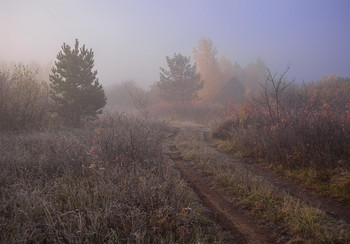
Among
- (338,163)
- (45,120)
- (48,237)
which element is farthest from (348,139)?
(45,120)

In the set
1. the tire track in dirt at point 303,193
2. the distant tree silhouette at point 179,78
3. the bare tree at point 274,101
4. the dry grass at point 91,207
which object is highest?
the distant tree silhouette at point 179,78

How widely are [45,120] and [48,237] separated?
12.2 meters

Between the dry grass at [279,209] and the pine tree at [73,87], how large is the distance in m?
11.0

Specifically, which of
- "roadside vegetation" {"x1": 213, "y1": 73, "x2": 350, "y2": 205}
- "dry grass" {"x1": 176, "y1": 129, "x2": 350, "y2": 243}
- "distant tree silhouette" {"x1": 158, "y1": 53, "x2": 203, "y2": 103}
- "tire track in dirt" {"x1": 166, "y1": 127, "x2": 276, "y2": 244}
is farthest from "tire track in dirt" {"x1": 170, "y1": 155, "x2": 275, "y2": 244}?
"distant tree silhouette" {"x1": 158, "y1": 53, "x2": 203, "y2": 103}

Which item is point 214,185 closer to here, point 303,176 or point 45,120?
point 303,176

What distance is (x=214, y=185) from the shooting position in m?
6.57

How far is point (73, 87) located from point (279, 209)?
14.3m

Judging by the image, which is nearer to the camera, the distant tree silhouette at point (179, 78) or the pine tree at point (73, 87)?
the pine tree at point (73, 87)

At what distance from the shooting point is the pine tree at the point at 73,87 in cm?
1521

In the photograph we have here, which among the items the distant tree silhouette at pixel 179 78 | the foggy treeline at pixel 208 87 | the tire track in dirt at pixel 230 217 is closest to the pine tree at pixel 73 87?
the tire track in dirt at pixel 230 217

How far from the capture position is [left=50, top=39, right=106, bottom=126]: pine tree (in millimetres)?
15211

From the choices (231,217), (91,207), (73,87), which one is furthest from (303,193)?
(73,87)

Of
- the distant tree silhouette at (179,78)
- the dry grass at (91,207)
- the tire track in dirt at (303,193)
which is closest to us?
the dry grass at (91,207)

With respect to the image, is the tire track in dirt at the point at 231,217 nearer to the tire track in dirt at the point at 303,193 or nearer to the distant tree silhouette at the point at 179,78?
the tire track in dirt at the point at 303,193
